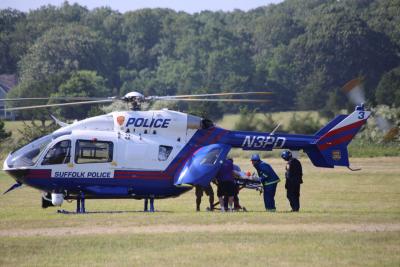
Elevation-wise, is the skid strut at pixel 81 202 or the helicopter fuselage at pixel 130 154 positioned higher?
the helicopter fuselage at pixel 130 154

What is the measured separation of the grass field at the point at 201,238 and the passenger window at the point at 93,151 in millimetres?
1576

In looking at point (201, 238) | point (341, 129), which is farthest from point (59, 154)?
point (341, 129)

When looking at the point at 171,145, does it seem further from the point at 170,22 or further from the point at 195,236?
the point at 170,22

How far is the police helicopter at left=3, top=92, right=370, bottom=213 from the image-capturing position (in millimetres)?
25391

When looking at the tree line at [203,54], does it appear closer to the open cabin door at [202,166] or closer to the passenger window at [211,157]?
the open cabin door at [202,166]

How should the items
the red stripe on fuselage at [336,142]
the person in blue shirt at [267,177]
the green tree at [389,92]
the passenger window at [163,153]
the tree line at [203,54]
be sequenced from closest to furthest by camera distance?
the person in blue shirt at [267,177] < the passenger window at [163,153] < the red stripe on fuselage at [336,142] < the green tree at [389,92] < the tree line at [203,54]

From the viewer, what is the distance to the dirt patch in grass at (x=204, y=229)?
69.7 feet

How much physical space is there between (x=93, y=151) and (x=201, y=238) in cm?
614

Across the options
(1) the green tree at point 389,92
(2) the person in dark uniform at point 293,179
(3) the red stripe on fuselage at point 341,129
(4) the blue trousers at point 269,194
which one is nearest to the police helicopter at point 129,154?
(3) the red stripe on fuselage at point 341,129

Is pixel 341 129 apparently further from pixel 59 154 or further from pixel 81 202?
pixel 59 154

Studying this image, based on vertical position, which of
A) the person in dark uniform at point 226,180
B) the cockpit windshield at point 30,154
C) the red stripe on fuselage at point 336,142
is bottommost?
the person in dark uniform at point 226,180

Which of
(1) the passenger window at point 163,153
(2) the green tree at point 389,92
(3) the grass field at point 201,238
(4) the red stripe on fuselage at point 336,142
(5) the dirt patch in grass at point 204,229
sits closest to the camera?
(3) the grass field at point 201,238

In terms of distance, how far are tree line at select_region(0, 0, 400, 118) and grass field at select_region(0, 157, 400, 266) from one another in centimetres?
4210

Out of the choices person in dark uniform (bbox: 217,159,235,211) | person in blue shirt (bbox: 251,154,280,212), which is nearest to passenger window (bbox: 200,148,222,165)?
person in dark uniform (bbox: 217,159,235,211)
